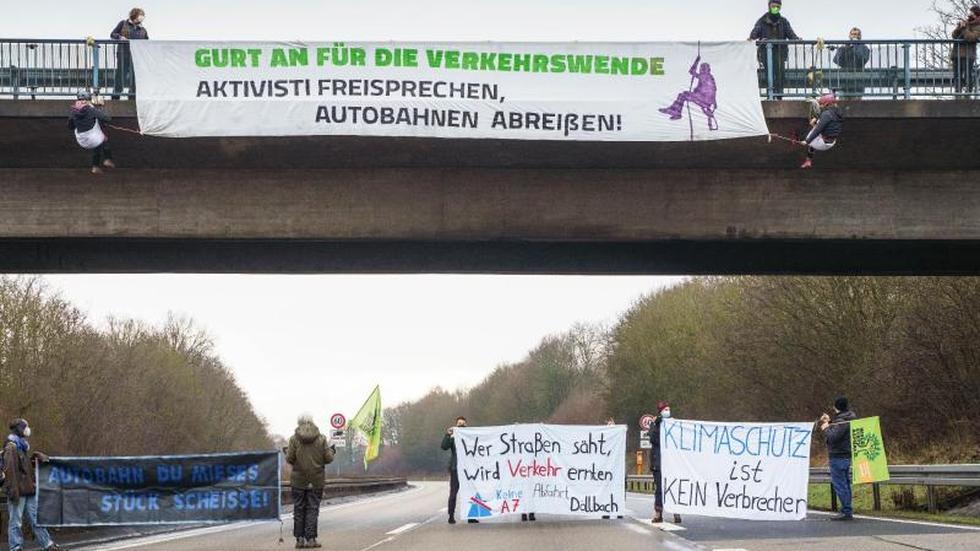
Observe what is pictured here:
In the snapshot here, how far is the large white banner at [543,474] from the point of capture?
21422mm

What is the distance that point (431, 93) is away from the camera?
19.5m

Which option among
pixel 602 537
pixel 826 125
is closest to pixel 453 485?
pixel 602 537

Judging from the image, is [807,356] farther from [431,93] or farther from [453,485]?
[431,93]

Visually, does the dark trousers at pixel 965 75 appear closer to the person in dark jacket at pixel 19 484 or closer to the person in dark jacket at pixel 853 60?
the person in dark jacket at pixel 853 60

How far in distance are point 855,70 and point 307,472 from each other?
426 inches

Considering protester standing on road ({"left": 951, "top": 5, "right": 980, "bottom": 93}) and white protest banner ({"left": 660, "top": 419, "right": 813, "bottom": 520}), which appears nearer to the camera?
white protest banner ({"left": 660, "top": 419, "right": 813, "bottom": 520})

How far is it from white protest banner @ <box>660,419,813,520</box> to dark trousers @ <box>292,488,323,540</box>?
5.45m

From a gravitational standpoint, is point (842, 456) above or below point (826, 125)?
below

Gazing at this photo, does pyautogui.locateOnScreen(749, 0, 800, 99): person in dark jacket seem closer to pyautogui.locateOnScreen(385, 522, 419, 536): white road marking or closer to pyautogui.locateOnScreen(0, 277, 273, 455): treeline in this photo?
pyautogui.locateOnScreen(385, 522, 419, 536): white road marking

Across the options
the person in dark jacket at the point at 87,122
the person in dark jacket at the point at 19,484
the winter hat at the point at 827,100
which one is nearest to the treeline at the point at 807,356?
the winter hat at the point at 827,100

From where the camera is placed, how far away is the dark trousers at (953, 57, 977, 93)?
2061 centimetres

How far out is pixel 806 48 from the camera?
831 inches

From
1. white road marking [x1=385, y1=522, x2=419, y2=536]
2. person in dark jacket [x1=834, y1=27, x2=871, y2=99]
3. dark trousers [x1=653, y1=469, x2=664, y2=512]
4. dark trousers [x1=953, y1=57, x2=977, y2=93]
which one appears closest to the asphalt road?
white road marking [x1=385, y1=522, x2=419, y2=536]

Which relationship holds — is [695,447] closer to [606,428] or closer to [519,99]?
[606,428]
